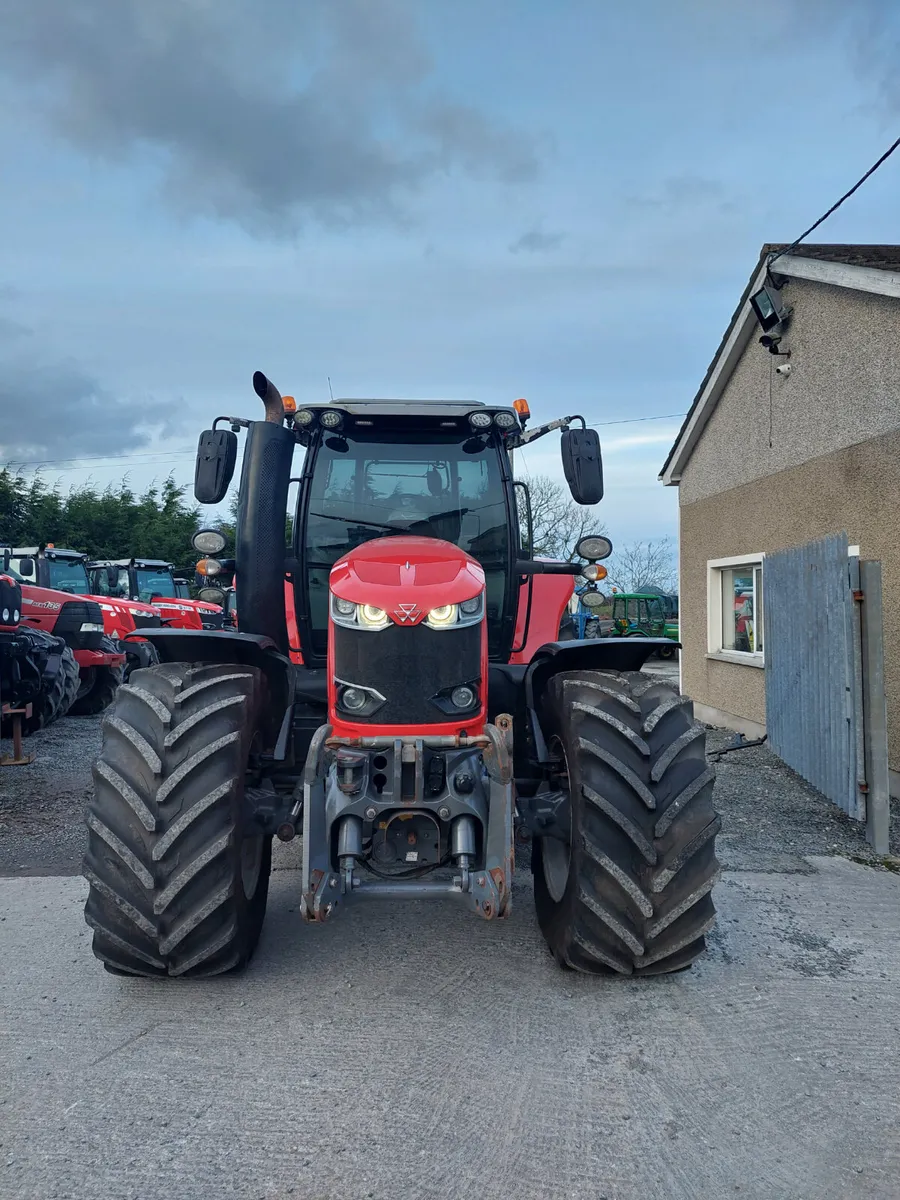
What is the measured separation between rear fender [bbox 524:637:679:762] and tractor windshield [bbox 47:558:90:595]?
39.8 feet

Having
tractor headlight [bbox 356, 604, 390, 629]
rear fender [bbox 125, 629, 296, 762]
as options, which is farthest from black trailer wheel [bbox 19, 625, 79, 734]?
tractor headlight [bbox 356, 604, 390, 629]

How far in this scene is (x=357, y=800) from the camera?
3.01 metres

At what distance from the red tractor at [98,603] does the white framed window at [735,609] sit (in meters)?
6.98

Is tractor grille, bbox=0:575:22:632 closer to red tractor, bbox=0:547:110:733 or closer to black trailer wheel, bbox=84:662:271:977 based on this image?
red tractor, bbox=0:547:110:733

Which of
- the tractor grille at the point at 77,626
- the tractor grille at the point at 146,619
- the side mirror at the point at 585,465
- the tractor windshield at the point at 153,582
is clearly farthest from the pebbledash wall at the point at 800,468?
the tractor windshield at the point at 153,582

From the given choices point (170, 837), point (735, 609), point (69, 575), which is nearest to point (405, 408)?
point (170, 837)

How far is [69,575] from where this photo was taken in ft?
47.3

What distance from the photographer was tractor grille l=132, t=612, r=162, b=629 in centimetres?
1320

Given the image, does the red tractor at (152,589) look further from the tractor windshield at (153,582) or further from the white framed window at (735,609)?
the white framed window at (735,609)

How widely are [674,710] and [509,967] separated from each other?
1.25m

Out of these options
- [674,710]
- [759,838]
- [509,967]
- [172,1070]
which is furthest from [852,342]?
[172,1070]

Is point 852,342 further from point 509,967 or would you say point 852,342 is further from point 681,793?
point 509,967

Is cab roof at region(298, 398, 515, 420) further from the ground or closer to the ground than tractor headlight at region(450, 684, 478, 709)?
further from the ground

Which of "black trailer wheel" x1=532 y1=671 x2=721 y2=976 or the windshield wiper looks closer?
"black trailer wheel" x1=532 y1=671 x2=721 y2=976
